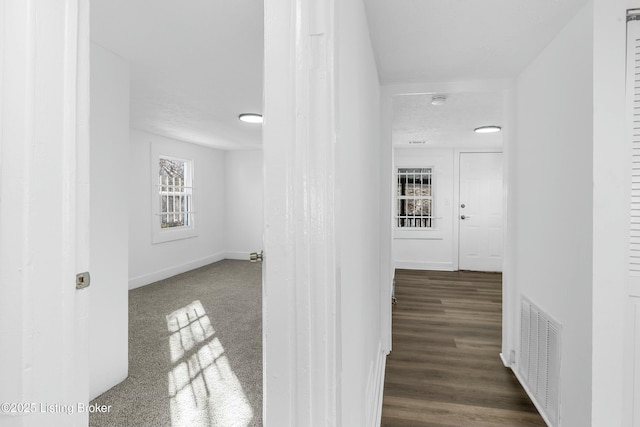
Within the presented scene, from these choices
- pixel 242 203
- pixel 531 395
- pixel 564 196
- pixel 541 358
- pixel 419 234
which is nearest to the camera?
pixel 564 196

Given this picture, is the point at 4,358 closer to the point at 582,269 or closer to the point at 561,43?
the point at 582,269

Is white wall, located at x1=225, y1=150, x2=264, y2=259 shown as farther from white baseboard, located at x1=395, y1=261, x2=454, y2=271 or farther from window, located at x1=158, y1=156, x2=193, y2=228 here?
white baseboard, located at x1=395, y1=261, x2=454, y2=271

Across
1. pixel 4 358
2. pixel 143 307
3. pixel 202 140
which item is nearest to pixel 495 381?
pixel 4 358

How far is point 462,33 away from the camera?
1.95 meters

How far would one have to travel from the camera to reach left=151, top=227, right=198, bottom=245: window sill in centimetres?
532

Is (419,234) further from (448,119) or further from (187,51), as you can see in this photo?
(187,51)

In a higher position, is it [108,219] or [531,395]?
[108,219]

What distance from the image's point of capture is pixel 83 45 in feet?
2.11

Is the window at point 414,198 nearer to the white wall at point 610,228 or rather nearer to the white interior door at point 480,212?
the white interior door at point 480,212

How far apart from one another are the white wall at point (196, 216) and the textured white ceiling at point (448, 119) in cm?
367

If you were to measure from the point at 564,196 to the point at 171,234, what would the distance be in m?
5.46

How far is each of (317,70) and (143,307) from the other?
13.6ft

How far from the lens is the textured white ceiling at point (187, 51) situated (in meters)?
1.80

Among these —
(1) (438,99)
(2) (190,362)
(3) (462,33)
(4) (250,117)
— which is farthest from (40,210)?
(4) (250,117)
